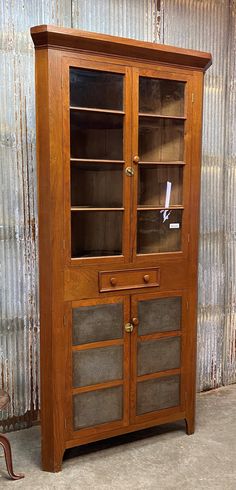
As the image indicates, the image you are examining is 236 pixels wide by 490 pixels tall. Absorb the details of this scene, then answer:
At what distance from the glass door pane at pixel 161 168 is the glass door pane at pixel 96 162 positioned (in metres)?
0.12

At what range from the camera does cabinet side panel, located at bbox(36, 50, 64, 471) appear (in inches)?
80.2

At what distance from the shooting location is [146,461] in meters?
2.32

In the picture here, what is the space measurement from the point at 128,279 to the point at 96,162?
0.60 metres

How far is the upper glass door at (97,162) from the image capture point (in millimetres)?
2148

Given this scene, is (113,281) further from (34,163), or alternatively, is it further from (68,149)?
(34,163)

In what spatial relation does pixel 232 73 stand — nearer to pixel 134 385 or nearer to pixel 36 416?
pixel 134 385

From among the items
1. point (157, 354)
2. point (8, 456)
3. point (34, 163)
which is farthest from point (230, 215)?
point (8, 456)

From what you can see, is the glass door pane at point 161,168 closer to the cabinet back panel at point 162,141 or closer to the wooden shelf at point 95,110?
the cabinet back panel at point 162,141

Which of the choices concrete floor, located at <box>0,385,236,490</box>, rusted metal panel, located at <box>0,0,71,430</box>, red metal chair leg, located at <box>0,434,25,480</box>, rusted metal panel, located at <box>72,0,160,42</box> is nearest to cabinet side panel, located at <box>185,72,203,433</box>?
concrete floor, located at <box>0,385,236,490</box>

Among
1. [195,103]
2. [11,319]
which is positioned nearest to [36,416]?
[11,319]

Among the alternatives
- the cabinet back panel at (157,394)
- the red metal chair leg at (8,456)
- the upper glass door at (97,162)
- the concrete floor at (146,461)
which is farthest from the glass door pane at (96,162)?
the concrete floor at (146,461)

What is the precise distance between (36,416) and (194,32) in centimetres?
253

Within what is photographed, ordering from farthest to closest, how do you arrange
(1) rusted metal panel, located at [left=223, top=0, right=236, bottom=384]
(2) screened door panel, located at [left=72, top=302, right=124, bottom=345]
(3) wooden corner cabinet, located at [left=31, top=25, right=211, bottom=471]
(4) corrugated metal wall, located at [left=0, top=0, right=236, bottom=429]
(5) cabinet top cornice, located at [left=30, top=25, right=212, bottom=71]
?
1. (1) rusted metal panel, located at [left=223, top=0, right=236, bottom=384]
2. (4) corrugated metal wall, located at [left=0, top=0, right=236, bottom=429]
3. (2) screened door panel, located at [left=72, top=302, right=124, bottom=345]
4. (3) wooden corner cabinet, located at [left=31, top=25, right=211, bottom=471]
5. (5) cabinet top cornice, located at [left=30, top=25, right=212, bottom=71]

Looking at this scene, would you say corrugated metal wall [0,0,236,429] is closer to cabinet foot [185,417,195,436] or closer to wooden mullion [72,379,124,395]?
wooden mullion [72,379,124,395]
